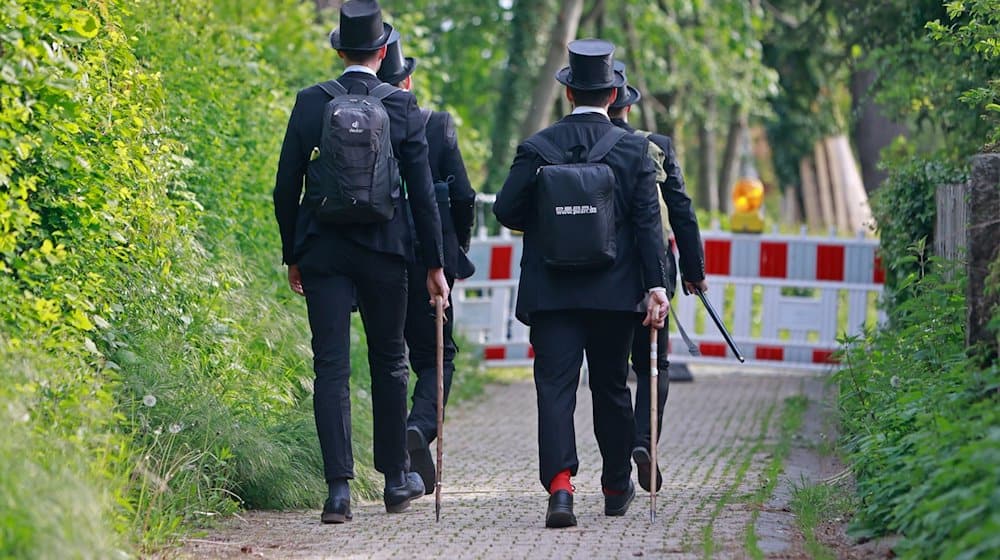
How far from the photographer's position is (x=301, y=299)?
10.7 m

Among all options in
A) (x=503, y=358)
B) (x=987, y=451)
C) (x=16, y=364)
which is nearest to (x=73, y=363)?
(x=16, y=364)

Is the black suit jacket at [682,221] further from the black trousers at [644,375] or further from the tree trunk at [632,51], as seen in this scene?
the tree trunk at [632,51]

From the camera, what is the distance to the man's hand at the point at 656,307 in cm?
701

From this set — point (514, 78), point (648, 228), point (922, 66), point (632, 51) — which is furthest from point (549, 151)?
point (632, 51)

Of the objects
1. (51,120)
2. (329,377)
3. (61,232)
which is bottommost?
(329,377)

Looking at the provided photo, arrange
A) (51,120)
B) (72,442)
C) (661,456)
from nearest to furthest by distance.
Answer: (72,442) → (51,120) → (661,456)

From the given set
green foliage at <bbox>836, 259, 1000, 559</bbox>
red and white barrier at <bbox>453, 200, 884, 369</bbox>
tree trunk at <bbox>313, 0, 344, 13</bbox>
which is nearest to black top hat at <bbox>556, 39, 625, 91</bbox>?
green foliage at <bbox>836, 259, 1000, 559</bbox>

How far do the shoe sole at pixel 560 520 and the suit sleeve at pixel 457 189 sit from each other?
6.12 feet

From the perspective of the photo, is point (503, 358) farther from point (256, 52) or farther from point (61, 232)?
point (61, 232)

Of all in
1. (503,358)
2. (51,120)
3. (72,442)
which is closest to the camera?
(72,442)

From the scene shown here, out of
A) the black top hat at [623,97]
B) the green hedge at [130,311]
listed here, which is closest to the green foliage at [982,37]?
the black top hat at [623,97]

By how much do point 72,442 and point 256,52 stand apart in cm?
719

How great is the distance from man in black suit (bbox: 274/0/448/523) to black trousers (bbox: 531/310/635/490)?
0.54 m

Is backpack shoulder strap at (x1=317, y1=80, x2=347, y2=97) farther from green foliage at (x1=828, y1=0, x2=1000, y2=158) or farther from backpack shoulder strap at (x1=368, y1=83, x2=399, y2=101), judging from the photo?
green foliage at (x1=828, y1=0, x2=1000, y2=158)
